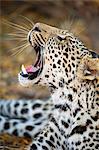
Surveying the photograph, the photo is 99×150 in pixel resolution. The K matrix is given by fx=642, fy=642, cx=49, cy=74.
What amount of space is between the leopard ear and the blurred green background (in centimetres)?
339

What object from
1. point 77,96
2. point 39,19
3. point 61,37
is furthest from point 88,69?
point 39,19

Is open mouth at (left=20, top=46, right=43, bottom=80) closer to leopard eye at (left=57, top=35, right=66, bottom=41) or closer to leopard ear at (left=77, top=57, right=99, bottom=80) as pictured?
leopard eye at (left=57, top=35, right=66, bottom=41)

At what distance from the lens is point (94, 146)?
235 inches

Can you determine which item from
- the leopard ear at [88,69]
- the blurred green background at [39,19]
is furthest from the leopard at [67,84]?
the blurred green background at [39,19]

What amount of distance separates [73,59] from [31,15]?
255 inches

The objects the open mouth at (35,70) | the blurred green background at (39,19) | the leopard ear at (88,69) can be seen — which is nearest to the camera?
the leopard ear at (88,69)

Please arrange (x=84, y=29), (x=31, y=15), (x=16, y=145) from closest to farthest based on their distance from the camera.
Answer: (x=16, y=145)
(x=84, y=29)
(x=31, y=15)

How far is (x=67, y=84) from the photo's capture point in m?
6.14

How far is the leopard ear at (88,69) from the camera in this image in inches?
232

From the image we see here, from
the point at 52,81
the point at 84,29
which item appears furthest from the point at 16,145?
the point at 84,29

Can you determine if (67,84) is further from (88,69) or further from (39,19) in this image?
(39,19)

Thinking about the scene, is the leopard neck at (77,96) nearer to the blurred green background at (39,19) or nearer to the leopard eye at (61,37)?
the leopard eye at (61,37)

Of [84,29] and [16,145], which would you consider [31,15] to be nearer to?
[84,29]

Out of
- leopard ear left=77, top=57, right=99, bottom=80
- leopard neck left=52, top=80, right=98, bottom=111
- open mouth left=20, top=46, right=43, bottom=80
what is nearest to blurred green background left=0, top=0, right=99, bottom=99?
open mouth left=20, top=46, right=43, bottom=80
